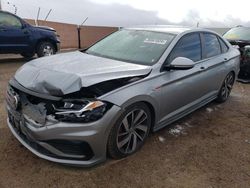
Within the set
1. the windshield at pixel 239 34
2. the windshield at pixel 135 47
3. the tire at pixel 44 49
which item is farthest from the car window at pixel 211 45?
the tire at pixel 44 49

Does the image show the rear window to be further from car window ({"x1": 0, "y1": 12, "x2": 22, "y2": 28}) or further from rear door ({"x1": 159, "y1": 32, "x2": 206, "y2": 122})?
car window ({"x1": 0, "y1": 12, "x2": 22, "y2": 28})

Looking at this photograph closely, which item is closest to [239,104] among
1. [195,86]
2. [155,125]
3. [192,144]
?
[195,86]

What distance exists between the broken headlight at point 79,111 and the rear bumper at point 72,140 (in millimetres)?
53

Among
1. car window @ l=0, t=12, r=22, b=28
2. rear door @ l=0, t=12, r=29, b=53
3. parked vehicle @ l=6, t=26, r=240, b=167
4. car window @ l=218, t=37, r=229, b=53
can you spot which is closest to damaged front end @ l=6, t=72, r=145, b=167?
parked vehicle @ l=6, t=26, r=240, b=167

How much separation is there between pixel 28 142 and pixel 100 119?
905 mm

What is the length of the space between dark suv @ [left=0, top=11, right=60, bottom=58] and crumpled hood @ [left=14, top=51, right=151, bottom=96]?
5997mm

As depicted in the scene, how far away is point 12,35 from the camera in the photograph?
9.59 metres

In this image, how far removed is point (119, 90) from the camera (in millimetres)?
3428

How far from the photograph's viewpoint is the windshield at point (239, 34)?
924 centimetres

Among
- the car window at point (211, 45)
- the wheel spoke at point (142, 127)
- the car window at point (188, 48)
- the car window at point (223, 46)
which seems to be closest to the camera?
the wheel spoke at point (142, 127)

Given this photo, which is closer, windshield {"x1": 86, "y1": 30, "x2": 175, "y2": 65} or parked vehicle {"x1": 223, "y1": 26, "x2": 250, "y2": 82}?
windshield {"x1": 86, "y1": 30, "x2": 175, "y2": 65}

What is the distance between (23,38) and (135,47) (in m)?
6.40

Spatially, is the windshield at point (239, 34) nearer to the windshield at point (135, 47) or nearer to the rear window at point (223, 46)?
the rear window at point (223, 46)

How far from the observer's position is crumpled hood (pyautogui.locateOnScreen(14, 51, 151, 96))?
3262mm
